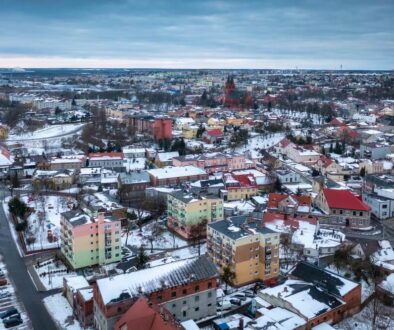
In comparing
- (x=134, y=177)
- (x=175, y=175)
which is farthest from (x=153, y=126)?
(x=134, y=177)

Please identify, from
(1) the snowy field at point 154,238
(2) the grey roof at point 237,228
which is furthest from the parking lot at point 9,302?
(2) the grey roof at point 237,228

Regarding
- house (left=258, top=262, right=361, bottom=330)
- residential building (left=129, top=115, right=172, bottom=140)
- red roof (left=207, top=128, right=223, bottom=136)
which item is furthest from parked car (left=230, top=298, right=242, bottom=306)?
red roof (left=207, top=128, right=223, bottom=136)

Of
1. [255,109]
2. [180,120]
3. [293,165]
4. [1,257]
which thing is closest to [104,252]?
[1,257]

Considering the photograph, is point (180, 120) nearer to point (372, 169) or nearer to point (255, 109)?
point (255, 109)

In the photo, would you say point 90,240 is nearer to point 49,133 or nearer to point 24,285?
point 24,285

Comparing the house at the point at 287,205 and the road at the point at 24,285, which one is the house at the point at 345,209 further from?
the road at the point at 24,285

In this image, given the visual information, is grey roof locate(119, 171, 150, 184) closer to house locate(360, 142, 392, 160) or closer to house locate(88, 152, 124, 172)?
house locate(88, 152, 124, 172)
